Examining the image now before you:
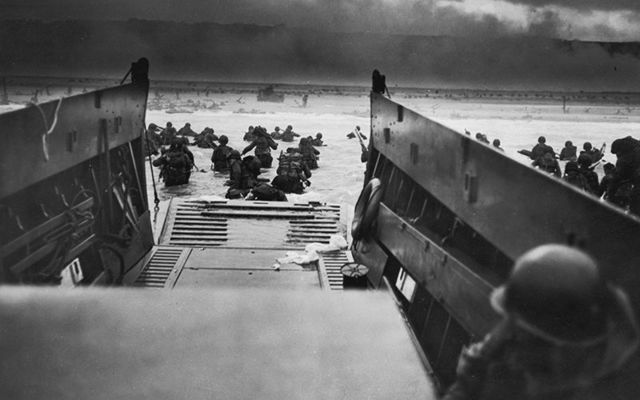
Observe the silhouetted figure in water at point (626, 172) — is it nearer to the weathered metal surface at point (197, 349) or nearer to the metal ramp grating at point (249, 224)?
the metal ramp grating at point (249, 224)

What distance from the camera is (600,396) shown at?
175 centimetres

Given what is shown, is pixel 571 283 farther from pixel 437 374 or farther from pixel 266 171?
pixel 266 171

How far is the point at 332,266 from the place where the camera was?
19.1 feet

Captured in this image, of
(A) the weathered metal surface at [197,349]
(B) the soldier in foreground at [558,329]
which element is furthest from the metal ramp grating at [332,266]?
(B) the soldier in foreground at [558,329]

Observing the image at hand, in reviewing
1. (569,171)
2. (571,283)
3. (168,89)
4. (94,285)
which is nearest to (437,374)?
(571,283)

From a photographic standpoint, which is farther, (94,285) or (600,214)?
(94,285)

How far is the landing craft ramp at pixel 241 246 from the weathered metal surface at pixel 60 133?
1229mm

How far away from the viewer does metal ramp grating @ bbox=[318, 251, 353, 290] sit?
5258 millimetres

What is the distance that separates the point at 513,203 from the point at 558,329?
1.07m

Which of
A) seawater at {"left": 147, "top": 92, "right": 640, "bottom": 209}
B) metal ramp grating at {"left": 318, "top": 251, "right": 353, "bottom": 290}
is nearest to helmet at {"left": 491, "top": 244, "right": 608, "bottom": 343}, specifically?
metal ramp grating at {"left": 318, "top": 251, "right": 353, "bottom": 290}

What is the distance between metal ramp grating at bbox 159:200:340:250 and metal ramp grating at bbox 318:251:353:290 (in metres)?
0.46

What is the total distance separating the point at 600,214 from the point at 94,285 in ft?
11.7

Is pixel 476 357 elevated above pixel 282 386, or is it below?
above

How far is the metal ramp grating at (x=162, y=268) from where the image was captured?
5241 millimetres
